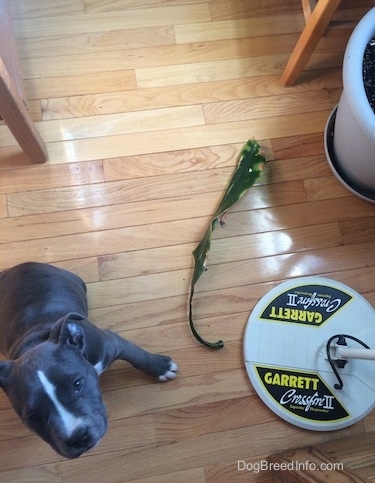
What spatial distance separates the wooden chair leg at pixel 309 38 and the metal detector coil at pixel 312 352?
0.70m

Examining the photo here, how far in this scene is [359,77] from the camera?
1386mm

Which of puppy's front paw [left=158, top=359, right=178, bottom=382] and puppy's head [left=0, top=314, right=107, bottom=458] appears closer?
puppy's head [left=0, top=314, right=107, bottom=458]

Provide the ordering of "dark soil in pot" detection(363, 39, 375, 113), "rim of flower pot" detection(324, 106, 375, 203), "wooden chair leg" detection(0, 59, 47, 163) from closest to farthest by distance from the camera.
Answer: "wooden chair leg" detection(0, 59, 47, 163), "dark soil in pot" detection(363, 39, 375, 113), "rim of flower pot" detection(324, 106, 375, 203)

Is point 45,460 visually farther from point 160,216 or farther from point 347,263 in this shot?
point 347,263

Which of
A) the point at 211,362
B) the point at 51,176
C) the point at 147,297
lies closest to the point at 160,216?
the point at 147,297

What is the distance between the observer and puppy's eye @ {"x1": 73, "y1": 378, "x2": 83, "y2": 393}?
1077 millimetres

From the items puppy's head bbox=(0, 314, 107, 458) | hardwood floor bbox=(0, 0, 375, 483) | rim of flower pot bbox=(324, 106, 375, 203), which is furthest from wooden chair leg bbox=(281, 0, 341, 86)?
puppy's head bbox=(0, 314, 107, 458)

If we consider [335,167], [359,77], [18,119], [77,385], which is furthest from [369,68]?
[77,385]

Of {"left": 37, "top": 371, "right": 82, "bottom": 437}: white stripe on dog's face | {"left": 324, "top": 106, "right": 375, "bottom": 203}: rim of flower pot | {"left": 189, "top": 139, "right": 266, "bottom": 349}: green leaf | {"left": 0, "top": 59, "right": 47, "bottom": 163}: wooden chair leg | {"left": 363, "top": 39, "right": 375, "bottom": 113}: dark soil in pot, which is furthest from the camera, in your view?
{"left": 324, "top": 106, "right": 375, "bottom": 203}: rim of flower pot

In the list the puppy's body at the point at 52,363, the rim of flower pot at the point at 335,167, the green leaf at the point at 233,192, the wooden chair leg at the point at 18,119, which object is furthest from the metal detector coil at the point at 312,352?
the wooden chair leg at the point at 18,119

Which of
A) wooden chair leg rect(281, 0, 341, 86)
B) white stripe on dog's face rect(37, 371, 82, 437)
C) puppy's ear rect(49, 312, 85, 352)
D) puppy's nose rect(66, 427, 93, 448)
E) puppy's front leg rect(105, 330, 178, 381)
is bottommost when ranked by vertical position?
puppy's front leg rect(105, 330, 178, 381)

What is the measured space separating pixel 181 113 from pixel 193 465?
111 cm

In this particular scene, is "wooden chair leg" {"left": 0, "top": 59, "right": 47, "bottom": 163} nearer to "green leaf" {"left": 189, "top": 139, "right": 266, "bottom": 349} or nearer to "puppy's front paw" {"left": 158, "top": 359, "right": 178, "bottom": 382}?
"green leaf" {"left": 189, "top": 139, "right": 266, "bottom": 349}

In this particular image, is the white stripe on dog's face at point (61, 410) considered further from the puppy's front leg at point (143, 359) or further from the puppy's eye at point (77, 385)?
the puppy's front leg at point (143, 359)
